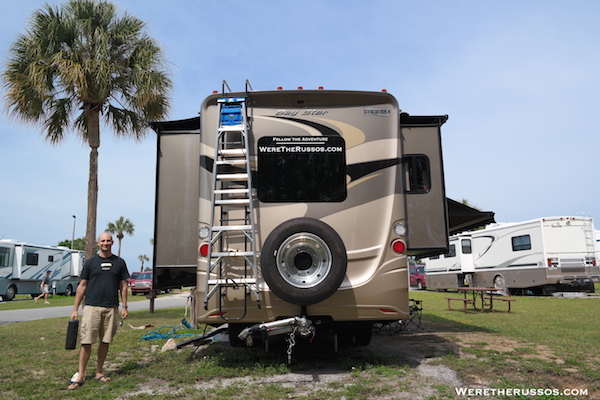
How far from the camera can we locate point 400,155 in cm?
565

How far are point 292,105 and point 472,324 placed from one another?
6.71m

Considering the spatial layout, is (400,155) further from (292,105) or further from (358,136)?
(292,105)

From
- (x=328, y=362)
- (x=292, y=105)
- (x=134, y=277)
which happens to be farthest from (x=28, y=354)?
(x=134, y=277)

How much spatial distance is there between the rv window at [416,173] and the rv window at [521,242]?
14189mm

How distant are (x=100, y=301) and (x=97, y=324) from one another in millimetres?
258

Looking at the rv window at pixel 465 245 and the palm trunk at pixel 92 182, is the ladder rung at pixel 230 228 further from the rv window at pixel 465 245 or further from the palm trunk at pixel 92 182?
the rv window at pixel 465 245

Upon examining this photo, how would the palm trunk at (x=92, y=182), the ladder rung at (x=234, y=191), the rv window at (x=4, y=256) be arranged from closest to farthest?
the ladder rung at (x=234, y=191) → the palm trunk at (x=92, y=182) → the rv window at (x=4, y=256)

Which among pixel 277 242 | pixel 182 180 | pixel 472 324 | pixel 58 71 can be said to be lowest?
pixel 472 324

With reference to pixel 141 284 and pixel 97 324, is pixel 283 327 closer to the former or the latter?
pixel 97 324

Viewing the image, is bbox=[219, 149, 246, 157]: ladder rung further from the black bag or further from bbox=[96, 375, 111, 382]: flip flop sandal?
bbox=[96, 375, 111, 382]: flip flop sandal

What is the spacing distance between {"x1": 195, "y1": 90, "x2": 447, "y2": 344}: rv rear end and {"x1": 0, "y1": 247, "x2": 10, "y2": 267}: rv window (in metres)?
22.4

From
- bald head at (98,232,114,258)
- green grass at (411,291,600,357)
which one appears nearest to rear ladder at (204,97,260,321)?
bald head at (98,232,114,258)

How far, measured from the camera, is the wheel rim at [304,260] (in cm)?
502

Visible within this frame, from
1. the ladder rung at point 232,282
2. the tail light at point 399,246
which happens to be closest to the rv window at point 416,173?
the tail light at point 399,246
